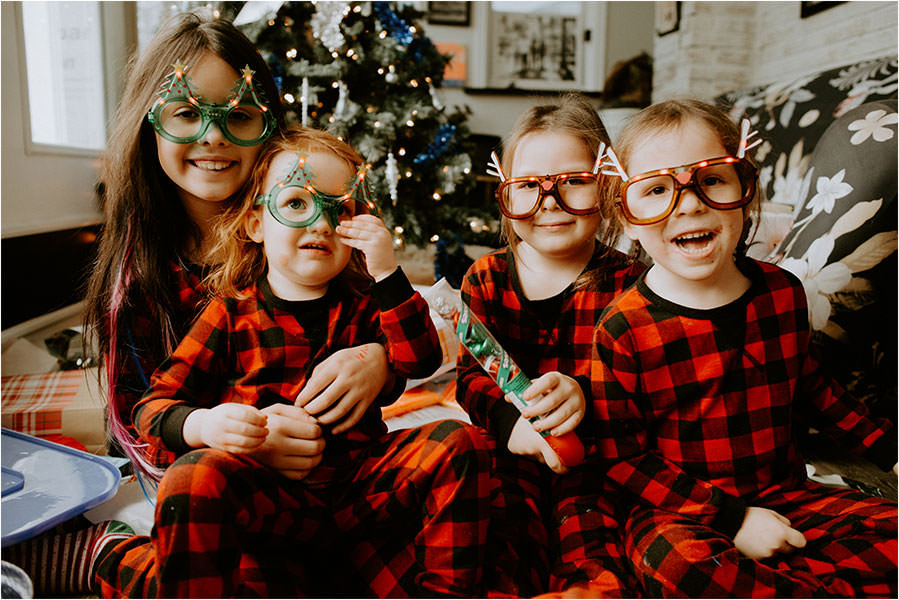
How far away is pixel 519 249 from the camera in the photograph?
1273 mm

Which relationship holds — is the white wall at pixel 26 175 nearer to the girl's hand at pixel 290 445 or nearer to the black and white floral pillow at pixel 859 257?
the girl's hand at pixel 290 445

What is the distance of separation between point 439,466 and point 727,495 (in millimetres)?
442

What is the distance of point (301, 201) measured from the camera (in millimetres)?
1004

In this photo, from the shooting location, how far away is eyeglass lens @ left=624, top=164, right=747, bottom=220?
3.07ft

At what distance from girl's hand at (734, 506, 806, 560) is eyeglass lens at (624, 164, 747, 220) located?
1.55ft

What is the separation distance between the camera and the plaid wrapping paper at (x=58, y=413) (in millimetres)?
1512

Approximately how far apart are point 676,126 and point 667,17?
3.51 metres

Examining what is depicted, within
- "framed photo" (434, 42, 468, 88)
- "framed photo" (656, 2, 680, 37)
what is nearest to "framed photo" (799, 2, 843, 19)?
"framed photo" (656, 2, 680, 37)

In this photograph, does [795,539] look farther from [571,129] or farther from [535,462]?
[571,129]

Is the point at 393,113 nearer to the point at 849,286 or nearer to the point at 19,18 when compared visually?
the point at 19,18

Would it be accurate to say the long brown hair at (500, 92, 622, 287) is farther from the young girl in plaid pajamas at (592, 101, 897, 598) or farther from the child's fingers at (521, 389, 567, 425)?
the child's fingers at (521, 389, 567, 425)

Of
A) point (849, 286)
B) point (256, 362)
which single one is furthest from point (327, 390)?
point (849, 286)

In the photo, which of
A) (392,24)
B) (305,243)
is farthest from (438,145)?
(305,243)

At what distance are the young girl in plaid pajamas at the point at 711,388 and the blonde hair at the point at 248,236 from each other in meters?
0.44
